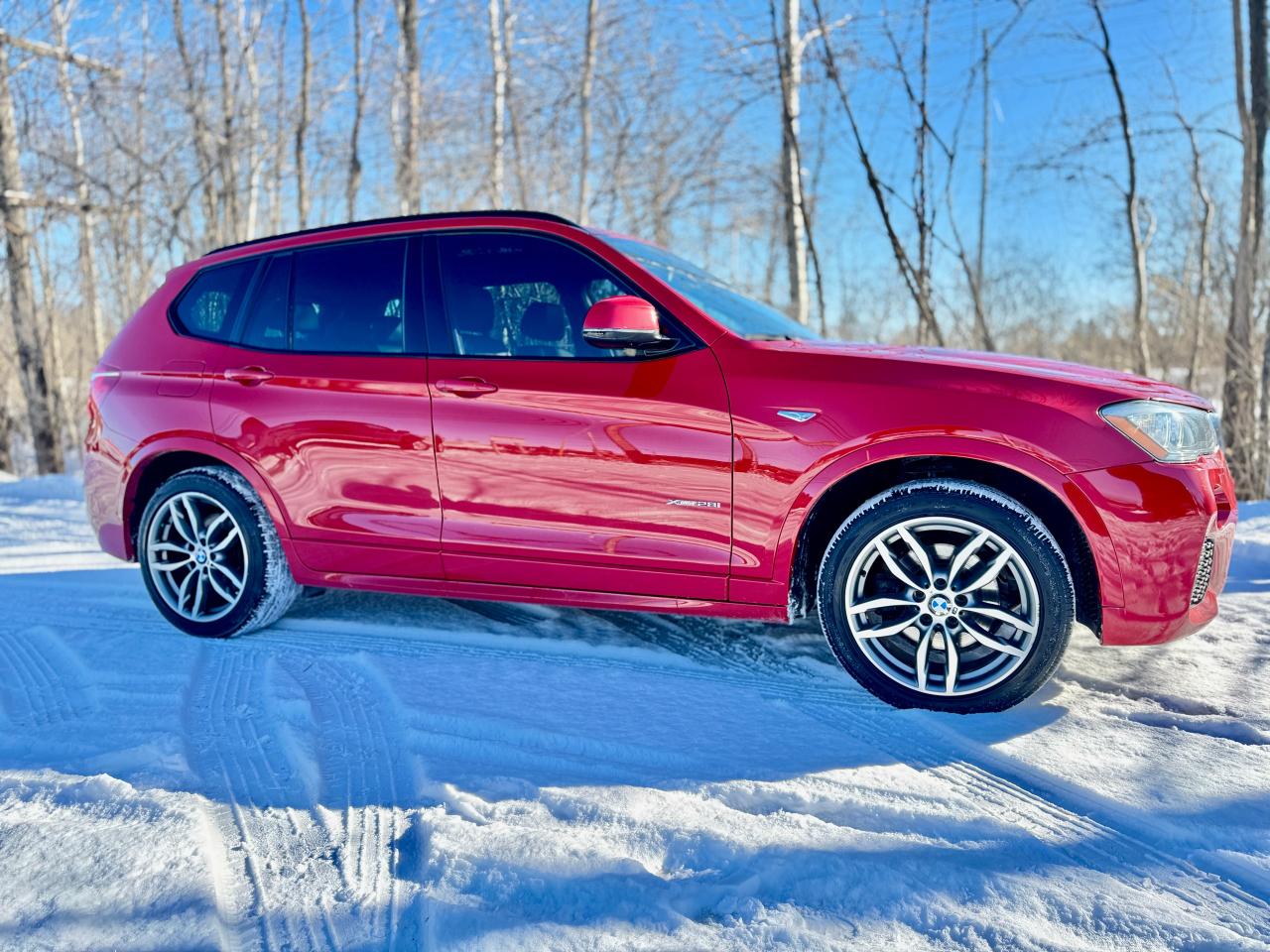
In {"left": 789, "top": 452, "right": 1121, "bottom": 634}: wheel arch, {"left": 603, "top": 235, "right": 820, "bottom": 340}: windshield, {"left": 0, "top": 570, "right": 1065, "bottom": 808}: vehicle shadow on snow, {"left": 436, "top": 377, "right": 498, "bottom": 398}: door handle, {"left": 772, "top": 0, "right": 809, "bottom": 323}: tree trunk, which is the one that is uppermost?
{"left": 772, "top": 0, "right": 809, "bottom": 323}: tree trunk

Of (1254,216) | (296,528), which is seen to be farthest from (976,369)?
(1254,216)

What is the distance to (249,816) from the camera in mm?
1920

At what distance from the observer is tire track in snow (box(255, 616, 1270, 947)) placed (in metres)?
1.65

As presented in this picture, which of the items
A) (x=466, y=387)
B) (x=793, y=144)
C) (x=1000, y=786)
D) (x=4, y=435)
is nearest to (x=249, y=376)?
(x=466, y=387)

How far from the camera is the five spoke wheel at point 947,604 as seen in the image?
2.47m

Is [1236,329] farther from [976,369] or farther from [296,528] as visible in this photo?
[296,528]

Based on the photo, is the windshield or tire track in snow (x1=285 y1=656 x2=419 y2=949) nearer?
tire track in snow (x1=285 y1=656 x2=419 y2=949)

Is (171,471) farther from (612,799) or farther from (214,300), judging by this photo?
(612,799)

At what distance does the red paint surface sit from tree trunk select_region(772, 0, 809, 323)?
25.3 ft

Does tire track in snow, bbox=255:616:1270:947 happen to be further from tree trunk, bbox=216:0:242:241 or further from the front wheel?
tree trunk, bbox=216:0:242:241

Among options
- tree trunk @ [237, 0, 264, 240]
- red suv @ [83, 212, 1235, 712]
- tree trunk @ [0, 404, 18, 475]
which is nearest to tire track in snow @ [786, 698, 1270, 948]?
red suv @ [83, 212, 1235, 712]

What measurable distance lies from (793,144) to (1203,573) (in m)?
8.50

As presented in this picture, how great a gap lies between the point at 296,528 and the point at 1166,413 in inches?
128

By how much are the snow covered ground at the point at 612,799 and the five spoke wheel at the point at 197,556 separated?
0.26m
